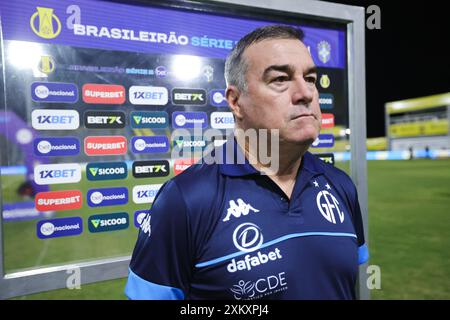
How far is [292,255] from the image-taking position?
135cm

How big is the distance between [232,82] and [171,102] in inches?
16.4

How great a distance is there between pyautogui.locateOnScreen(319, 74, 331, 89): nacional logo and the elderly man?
2.37 ft

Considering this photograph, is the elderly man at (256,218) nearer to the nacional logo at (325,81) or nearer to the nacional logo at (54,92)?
the nacional logo at (54,92)

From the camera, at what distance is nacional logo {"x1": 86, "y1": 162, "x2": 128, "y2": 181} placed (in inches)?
65.8

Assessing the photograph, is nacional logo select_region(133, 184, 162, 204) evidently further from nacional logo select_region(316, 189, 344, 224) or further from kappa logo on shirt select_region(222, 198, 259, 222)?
nacional logo select_region(316, 189, 344, 224)

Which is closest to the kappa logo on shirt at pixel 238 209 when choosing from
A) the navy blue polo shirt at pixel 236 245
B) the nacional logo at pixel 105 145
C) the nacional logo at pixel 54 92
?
the navy blue polo shirt at pixel 236 245

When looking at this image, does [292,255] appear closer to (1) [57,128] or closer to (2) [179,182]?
(2) [179,182]

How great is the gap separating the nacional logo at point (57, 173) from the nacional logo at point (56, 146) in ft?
0.17

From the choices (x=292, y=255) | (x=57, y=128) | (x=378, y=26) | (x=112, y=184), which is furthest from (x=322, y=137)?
(x=57, y=128)

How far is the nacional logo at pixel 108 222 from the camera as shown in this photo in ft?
5.54

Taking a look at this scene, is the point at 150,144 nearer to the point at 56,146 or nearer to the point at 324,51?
the point at 56,146

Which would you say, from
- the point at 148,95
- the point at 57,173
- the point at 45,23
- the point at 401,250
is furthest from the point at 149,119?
the point at 401,250

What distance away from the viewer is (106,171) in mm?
1703

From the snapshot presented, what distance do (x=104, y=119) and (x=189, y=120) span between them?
412 mm
